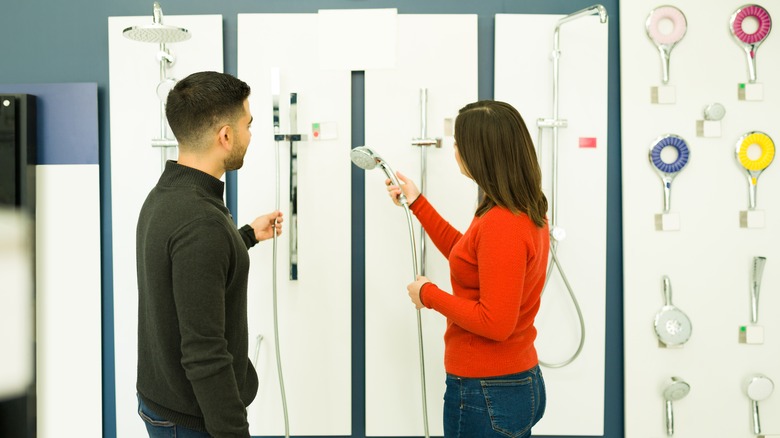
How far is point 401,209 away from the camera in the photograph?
2.24 m

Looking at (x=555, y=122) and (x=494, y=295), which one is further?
(x=555, y=122)

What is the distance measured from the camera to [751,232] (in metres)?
2.28

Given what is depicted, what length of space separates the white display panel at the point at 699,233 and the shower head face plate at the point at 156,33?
162 cm

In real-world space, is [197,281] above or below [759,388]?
above

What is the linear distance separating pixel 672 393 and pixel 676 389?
0.02m

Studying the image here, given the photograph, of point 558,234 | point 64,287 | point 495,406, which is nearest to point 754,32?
point 558,234

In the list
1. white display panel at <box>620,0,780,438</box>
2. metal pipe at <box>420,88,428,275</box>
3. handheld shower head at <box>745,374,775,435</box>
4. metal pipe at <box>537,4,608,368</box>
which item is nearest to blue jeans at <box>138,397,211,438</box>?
metal pipe at <box>420,88,428,275</box>

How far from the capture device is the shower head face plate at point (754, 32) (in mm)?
2240

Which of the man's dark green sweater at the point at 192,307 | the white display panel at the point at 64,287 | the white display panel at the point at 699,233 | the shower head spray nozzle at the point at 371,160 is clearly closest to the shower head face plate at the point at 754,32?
the white display panel at the point at 699,233

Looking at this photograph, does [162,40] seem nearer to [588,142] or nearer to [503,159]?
[503,159]

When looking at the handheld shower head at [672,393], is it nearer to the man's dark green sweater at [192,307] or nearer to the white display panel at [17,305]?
the man's dark green sweater at [192,307]

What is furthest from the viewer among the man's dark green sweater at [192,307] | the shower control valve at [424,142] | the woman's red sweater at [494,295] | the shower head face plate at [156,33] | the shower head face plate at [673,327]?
the shower head face plate at [673,327]

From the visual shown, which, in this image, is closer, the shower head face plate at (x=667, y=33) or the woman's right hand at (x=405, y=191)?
the woman's right hand at (x=405, y=191)

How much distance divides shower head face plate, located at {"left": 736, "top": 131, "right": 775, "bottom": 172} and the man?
1911 mm
